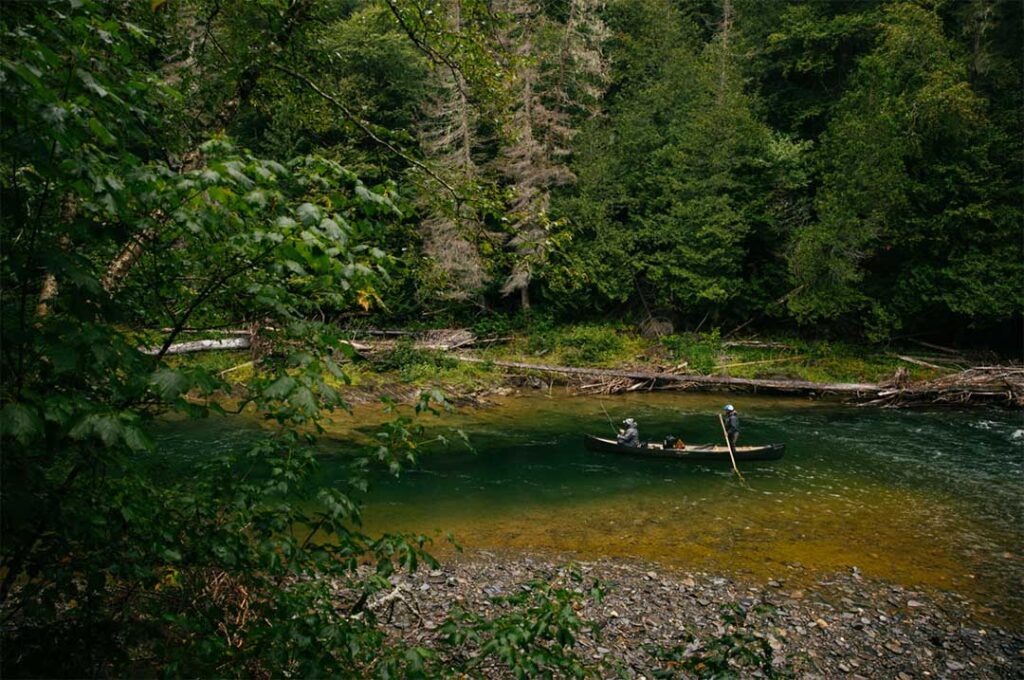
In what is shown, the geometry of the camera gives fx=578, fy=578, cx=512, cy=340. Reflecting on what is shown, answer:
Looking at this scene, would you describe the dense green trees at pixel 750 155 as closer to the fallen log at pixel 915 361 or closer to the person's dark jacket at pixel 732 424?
the fallen log at pixel 915 361

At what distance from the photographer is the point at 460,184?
535cm

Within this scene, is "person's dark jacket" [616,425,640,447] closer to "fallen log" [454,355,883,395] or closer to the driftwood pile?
"fallen log" [454,355,883,395]

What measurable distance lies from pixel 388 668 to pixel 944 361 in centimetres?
2832

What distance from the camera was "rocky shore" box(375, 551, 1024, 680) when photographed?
22.4 ft

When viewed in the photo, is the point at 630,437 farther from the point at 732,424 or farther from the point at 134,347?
the point at 134,347

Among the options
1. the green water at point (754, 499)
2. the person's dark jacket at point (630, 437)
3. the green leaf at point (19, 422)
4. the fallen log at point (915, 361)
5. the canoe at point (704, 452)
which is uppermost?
the green leaf at point (19, 422)

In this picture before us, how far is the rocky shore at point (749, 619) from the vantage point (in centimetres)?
682

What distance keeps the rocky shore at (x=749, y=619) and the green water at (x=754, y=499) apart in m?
0.53

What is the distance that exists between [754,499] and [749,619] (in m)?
5.09

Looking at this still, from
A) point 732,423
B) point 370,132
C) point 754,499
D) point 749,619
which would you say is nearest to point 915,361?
point 732,423

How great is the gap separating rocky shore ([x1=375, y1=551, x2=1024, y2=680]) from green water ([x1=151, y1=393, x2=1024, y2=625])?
1.73ft

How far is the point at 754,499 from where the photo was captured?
12406 mm

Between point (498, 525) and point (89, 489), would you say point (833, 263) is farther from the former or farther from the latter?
point (89, 489)

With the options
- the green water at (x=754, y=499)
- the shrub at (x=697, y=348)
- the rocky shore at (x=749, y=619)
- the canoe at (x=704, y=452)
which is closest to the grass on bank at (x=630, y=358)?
the shrub at (x=697, y=348)
